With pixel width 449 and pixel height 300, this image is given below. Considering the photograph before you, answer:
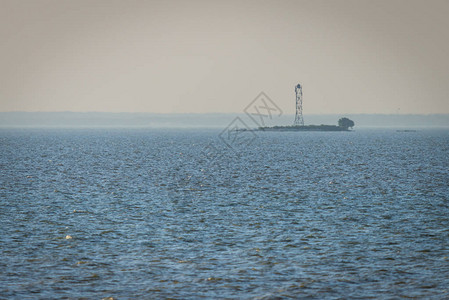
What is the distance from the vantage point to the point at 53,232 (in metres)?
32.6

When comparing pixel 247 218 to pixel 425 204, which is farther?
pixel 425 204

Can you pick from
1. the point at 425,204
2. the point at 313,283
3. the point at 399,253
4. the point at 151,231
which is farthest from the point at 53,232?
the point at 425,204

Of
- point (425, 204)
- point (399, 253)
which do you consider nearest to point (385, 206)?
point (425, 204)

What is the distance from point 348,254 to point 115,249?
11.9 m

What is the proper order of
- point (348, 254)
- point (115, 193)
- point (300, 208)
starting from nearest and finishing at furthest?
point (348, 254)
point (300, 208)
point (115, 193)

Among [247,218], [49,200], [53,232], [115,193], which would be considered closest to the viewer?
[53,232]

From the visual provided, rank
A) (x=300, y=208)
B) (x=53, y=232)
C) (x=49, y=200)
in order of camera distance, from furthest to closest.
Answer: (x=49, y=200) < (x=300, y=208) < (x=53, y=232)

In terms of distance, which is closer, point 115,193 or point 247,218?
point 247,218

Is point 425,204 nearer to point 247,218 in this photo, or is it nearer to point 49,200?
point 247,218

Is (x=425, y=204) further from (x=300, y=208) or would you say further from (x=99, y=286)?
(x=99, y=286)

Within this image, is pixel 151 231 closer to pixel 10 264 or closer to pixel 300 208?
pixel 10 264

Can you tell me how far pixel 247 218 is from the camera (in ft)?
124

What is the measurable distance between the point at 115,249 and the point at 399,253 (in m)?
14.5

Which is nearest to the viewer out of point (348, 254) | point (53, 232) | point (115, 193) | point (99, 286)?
point (99, 286)
